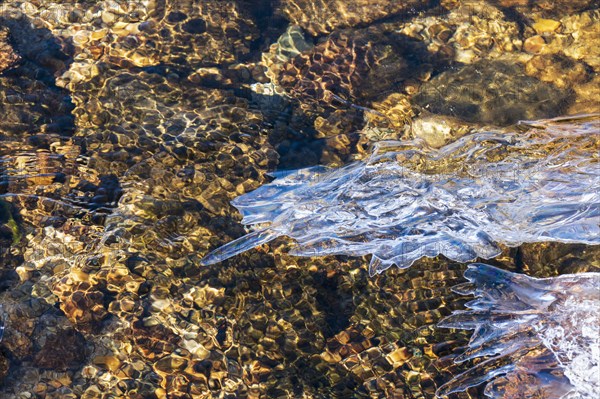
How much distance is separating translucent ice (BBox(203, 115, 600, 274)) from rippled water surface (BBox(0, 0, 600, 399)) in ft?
0.13

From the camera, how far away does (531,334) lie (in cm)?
418

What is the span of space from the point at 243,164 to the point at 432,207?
1700 millimetres

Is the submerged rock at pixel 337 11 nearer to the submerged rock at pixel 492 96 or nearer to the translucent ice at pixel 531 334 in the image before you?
the submerged rock at pixel 492 96

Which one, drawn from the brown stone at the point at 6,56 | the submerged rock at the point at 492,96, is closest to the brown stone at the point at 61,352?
the brown stone at the point at 6,56

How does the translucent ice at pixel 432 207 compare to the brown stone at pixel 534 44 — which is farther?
the brown stone at pixel 534 44

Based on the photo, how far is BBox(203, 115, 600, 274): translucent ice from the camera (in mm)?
4793

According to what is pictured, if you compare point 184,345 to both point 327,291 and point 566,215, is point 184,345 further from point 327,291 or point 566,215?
point 566,215

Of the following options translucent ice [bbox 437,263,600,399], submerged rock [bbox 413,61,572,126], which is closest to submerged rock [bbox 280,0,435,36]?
submerged rock [bbox 413,61,572,126]

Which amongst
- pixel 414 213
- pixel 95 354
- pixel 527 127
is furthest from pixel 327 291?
pixel 527 127

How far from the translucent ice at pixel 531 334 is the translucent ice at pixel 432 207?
368 mm

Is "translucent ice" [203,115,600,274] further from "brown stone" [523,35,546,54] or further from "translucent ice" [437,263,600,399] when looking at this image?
"brown stone" [523,35,546,54]

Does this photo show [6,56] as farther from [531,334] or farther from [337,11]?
[531,334]

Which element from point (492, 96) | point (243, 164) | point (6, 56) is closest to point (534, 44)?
point (492, 96)

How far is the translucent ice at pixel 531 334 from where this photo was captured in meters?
3.90
